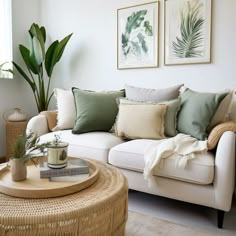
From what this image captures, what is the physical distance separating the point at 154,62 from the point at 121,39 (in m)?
0.51

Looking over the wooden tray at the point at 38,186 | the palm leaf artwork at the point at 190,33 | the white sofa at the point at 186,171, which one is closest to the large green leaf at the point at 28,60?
the white sofa at the point at 186,171

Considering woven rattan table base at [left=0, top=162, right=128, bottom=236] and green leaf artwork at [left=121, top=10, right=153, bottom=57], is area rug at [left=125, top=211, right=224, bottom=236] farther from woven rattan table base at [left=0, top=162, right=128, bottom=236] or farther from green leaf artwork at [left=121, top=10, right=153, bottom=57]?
green leaf artwork at [left=121, top=10, right=153, bottom=57]

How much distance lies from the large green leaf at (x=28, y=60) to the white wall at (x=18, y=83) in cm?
29

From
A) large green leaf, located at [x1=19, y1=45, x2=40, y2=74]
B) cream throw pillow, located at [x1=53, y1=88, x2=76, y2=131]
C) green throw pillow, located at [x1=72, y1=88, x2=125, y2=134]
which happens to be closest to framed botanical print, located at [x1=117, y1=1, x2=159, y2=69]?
green throw pillow, located at [x1=72, y1=88, x2=125, y2=134]

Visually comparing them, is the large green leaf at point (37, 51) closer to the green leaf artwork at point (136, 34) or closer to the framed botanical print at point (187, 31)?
the green leaf artwork at point (136, 34)

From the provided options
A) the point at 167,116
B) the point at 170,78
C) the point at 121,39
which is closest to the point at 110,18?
the point at 121,39

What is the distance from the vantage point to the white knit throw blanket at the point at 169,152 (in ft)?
5.66

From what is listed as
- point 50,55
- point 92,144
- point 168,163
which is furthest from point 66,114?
point 168,163

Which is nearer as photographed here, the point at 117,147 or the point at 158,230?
the point at 158,230

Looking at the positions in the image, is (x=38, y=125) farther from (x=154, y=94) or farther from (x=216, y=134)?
(x=216, y=134)

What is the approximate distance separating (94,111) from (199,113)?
0.95m

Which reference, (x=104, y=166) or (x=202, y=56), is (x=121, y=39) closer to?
(x=202, y=56)

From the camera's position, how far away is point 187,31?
8.57ft

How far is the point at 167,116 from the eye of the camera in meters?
2.20
